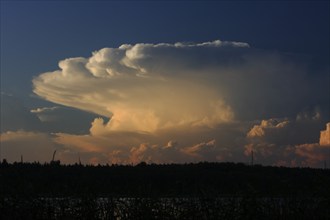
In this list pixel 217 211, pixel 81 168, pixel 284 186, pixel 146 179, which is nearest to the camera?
pixel 217 211

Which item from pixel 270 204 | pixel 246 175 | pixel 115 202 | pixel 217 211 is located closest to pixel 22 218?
pixel 115 202

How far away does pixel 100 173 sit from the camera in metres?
95.9

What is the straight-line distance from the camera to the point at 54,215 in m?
24.3

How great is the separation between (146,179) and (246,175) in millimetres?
17181

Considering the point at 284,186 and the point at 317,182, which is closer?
the point at 317,182

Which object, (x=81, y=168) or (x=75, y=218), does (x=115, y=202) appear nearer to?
(x=75, y=218)

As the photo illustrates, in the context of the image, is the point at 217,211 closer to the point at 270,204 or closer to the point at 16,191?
the point at 270,204

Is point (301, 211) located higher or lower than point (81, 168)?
lower

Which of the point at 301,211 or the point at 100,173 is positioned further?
the point at 100,173

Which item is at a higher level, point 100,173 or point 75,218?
point 100,173

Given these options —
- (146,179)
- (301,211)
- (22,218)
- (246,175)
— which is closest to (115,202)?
(22,218)

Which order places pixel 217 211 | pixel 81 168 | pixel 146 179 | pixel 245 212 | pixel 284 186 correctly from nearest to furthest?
pixel 245 212 → pixel 217 211 → pixel 284 186 → pixel 146 179 → pixel 81 168

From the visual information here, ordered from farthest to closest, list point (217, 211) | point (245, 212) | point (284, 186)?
point (284, 186), point (217, 211), point (245, 212)

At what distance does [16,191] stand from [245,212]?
1001cm
